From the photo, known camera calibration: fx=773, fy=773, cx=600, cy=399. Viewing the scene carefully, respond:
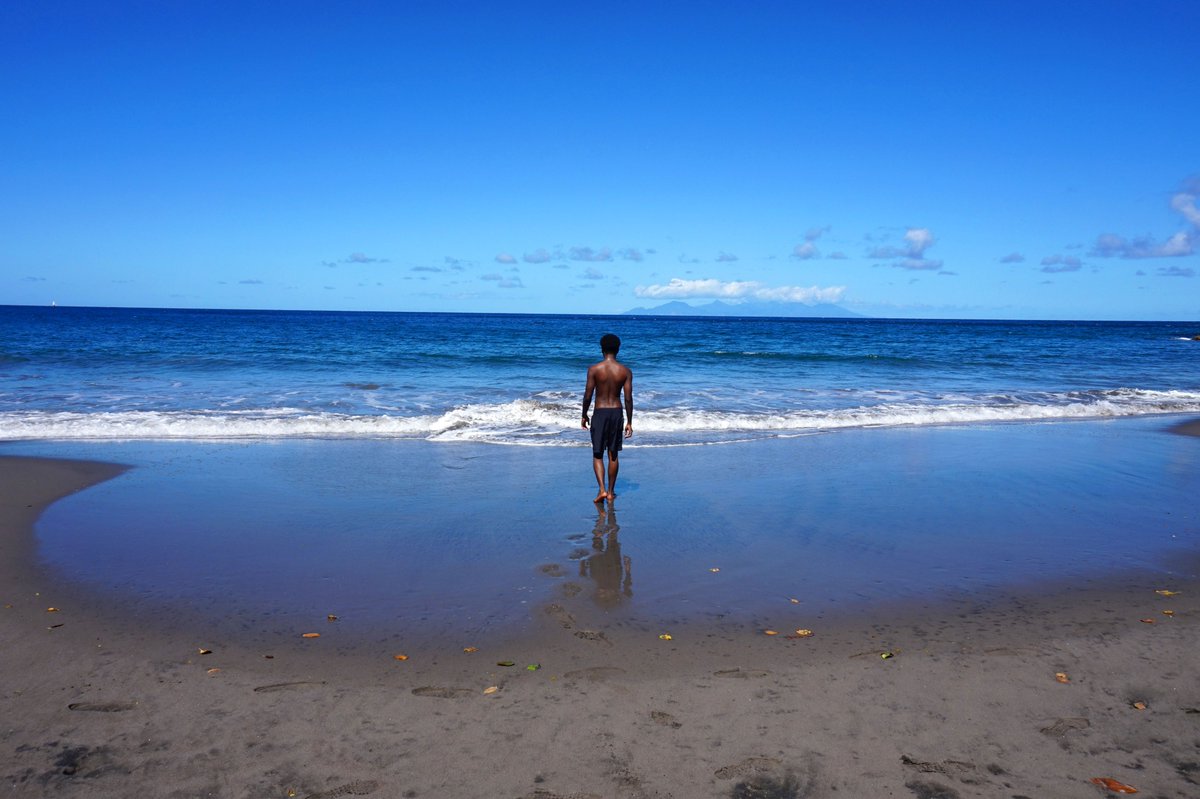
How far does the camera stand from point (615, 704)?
3.94 metres

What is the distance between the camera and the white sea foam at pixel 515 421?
13055 millimetres

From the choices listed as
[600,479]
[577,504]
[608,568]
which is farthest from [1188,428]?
[608,568]

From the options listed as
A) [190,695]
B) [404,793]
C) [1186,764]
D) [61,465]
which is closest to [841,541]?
[1186,764]

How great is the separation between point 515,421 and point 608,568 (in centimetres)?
925

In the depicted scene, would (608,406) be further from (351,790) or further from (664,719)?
(351,790)

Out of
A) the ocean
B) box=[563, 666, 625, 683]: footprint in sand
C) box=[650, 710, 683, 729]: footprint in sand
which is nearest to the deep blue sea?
the ocean

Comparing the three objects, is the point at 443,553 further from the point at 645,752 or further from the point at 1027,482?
the point at 1027,482

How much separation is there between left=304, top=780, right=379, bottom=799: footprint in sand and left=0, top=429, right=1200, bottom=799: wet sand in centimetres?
1

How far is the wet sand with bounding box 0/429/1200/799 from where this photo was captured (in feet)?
11.0

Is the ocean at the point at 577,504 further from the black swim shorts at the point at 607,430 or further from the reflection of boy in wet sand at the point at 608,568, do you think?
the black swim shorts at the point at 607,430

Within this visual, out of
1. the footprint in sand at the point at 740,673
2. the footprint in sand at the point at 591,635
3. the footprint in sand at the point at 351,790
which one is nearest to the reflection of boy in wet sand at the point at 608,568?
the footprint in sand at the point at 591,635

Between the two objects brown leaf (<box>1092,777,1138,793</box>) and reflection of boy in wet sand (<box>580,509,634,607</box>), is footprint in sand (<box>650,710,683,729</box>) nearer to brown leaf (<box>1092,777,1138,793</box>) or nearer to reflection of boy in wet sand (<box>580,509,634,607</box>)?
reflection of boy in wet sand (<box>580,509,634,607</box>)

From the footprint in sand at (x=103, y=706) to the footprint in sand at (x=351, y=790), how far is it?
1.36 meters

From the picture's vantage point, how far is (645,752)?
353 centimetres
